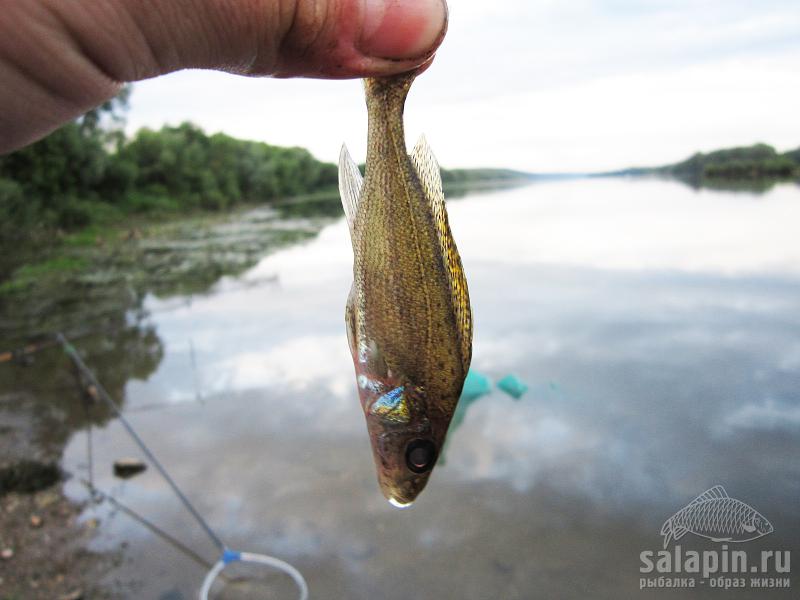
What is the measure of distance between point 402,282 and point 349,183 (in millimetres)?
494

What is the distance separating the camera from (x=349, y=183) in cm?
232

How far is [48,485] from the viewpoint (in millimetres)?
10930

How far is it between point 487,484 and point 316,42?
35.6 feet

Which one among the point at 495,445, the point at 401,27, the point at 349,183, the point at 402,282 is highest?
the point at 401,27

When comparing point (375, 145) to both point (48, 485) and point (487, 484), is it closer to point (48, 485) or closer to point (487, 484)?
point (487, 484)

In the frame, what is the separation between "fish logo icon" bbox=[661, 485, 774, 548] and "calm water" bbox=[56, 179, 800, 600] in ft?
0.63

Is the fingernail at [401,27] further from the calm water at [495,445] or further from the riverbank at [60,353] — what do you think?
the riverbank at [60,353]

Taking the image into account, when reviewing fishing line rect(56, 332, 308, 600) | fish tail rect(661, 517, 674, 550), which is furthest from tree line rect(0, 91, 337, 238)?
fish tail rect(661, 517, 674, 550)

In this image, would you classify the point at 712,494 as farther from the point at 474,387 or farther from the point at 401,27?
the point at 401,27

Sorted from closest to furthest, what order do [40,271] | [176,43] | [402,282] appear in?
[176,43] → [402,282] → [40,271]

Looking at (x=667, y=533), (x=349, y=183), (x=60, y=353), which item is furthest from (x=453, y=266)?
(x=60, y=353)

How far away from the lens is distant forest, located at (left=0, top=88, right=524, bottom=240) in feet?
119

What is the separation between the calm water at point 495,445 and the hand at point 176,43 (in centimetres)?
855

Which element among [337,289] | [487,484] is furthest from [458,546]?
[337,289]
